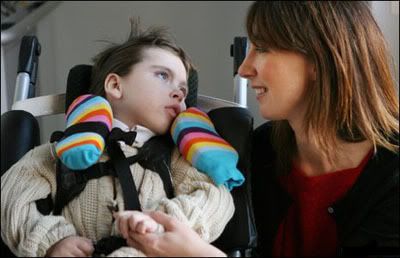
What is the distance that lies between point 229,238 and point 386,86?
46 cm

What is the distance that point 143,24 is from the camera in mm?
2725

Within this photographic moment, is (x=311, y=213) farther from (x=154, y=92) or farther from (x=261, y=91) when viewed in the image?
(x=154, y=92)

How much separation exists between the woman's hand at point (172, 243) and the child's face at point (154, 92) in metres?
0.33

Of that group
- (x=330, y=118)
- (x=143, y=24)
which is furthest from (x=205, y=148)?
(x=143, y=24)

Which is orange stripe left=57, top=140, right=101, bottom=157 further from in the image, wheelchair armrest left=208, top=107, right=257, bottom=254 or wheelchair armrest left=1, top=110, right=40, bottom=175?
wheelchair armrest left=208, top=107, right=257, bottom=254

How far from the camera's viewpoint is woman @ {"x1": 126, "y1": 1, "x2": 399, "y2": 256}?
1005 mm

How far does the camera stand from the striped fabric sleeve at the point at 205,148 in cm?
104

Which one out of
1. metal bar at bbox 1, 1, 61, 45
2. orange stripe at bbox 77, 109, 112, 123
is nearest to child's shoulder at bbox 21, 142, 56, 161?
orange stripe at bbox 77, 109, 112, 123

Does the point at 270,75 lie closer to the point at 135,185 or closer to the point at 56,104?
the point at 135,185

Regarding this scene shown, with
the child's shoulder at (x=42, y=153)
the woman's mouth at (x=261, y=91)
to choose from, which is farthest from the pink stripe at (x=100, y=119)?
the woman's mouth at (x=261, y=91)

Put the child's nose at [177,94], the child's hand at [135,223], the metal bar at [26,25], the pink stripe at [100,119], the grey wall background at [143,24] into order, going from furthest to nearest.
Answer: the grey wall background at [143,24]
the metal bar at [26,25]
the child's nose at [177,94]
the pink stripe at [100,119]
the child's hand at [135,223]

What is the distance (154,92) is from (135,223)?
387 mm

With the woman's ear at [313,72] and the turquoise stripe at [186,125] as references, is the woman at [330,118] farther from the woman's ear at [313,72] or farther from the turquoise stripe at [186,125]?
the turquoise stripe at [186,125]

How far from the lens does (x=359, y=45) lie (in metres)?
1.02
